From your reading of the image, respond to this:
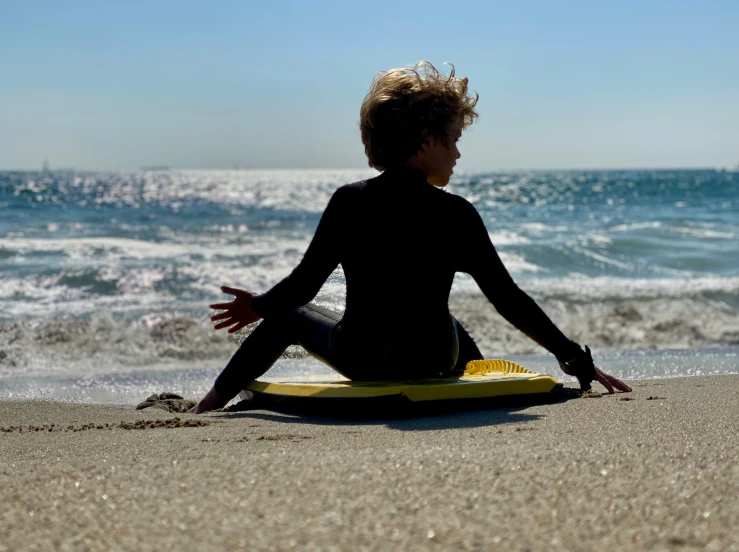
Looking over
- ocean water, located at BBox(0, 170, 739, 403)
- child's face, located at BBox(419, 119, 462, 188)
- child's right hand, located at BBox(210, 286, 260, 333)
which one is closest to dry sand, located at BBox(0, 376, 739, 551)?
child's right hand, located at BBox(210, 286, 260, 333)

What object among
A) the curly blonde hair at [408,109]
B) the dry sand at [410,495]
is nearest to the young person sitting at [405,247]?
the curly blonde hair at [408,109]

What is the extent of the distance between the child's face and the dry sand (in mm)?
1032

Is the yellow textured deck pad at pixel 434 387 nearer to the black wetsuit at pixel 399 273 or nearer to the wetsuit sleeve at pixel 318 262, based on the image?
the black wetsuit at pixel 399 273

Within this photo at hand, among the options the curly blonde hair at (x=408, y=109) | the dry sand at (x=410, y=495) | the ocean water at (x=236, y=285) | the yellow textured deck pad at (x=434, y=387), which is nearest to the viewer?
the dry sand at (x=410, y=495)

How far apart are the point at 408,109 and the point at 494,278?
72 centimetres

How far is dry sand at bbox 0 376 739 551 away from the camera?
1.63 m

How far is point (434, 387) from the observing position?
139 inches

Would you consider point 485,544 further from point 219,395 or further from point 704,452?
point 219,395

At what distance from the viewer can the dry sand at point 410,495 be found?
1627mm

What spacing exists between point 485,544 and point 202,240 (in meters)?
17.7

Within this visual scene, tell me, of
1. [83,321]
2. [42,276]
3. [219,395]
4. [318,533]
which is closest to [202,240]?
[42,276]

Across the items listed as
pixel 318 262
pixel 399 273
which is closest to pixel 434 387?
pixel 399 273

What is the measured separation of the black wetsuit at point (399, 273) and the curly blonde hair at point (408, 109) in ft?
0.35

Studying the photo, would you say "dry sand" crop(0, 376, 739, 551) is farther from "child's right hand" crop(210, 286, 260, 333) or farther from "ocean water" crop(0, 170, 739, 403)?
"ocean water" crop(0, 170, 739, 403)
